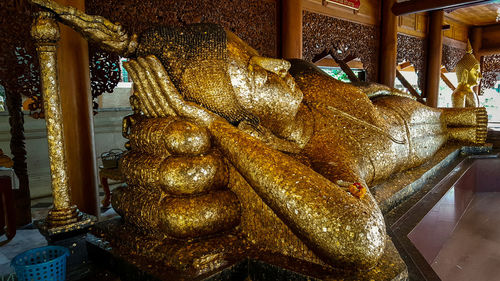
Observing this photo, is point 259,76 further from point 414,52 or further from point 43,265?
point 414,52

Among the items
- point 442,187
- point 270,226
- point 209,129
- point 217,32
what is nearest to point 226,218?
point 270,226

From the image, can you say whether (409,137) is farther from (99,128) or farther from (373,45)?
(99,128)

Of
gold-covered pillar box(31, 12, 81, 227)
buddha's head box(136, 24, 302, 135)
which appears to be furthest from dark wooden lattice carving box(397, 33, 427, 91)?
gold-covered pillar box(31, 12, 81, 227)

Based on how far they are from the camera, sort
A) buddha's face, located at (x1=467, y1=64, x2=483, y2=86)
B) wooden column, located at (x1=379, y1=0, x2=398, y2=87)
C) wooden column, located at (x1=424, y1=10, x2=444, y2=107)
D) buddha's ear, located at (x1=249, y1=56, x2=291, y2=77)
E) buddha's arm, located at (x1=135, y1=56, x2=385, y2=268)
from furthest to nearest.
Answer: wooden column, located at (x1=424, y1=10, x2=444, y2=107) < wooden column, located at (x1=379, y1=0, x2=398, y2=87) < buddha's face, located at (x1=467, y1=64, x2=483, y2=86) < buddha's ear, located at (x1=249, y1=56, x2=291, y2=77) < buddha's arm, located at (x1=135, y1=56, x2=385, y2=268)

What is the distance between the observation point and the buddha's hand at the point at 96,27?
1.25 metres

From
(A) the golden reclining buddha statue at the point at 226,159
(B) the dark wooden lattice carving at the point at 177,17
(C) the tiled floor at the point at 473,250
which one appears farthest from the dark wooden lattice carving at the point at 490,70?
(A) the golden reclining buddha statue at the point at 226,159

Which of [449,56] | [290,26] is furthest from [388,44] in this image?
[449,56]

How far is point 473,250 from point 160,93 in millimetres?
2135

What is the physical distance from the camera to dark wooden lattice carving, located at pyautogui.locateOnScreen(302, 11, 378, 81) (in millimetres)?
3719

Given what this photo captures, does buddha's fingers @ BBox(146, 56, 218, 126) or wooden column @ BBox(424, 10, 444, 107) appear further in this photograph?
wooden column @ BBox(424, 10, 444, 107)

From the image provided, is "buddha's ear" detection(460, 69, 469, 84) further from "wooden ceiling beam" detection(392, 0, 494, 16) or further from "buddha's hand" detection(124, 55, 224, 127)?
"buddha's hand" detection(124, 55, 224, 127)

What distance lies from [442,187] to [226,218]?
5.71 ft

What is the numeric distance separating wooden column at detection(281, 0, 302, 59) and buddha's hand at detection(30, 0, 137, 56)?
2221 millimetres

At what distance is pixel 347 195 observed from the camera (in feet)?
3.76
